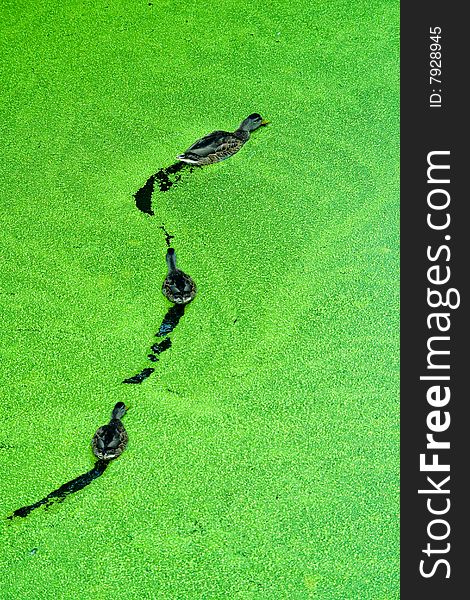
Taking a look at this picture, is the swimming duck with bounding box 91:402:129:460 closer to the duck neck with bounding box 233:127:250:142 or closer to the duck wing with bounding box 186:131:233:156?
the duck wing with bounding box 186:131:233:156

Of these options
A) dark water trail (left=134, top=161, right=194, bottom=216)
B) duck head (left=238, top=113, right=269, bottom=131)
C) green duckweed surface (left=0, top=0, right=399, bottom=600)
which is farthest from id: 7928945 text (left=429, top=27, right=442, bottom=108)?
dark water trail (left=134, top=161, right=194, bottom=216)

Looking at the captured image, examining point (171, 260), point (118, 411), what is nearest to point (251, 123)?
point (171, 260)

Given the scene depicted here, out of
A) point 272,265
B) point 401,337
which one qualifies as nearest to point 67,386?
point 272,265

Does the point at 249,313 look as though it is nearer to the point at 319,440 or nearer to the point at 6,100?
the point at 319,440

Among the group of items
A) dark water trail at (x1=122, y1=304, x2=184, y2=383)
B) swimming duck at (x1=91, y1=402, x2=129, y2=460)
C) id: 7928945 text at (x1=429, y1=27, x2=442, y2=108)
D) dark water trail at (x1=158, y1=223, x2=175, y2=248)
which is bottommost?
swimming duck at (x1=91, y1=402, x2=129, y2=460)

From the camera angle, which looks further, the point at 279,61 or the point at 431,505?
the point at 279,61

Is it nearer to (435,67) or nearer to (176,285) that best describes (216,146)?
(176,285)
